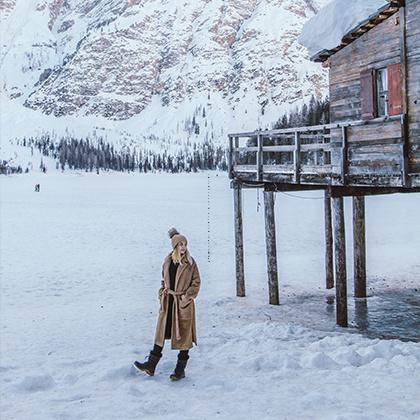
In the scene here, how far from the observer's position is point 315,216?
4106 cm

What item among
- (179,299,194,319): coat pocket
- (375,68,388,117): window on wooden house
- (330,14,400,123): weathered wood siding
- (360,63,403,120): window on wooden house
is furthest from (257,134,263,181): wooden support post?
(179,299,194,319): coat pocket

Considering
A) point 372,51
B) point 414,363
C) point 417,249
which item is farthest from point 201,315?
point 417,249

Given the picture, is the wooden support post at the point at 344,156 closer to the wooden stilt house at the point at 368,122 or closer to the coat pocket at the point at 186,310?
the wooden stilt house at the point at 368,122

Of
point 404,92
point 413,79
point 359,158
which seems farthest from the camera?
point 359,158

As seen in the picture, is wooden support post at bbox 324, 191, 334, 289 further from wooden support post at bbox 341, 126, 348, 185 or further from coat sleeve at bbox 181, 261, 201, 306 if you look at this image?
Result: coat sleeve at bbox 181, 261, 201, 306

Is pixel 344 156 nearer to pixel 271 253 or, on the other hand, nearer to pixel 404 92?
pixel 404 92

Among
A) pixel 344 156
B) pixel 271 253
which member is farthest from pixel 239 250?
pixel 344 156

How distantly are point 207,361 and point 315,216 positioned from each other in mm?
31942

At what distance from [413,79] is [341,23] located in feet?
9.13

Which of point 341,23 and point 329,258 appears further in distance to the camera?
point 329,258

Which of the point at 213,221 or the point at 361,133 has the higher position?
the point at 361,133

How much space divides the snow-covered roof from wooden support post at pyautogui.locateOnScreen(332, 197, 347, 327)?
3.70 m

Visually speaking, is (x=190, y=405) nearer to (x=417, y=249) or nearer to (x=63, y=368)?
(x=63, y=368)

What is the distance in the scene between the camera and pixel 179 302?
29.1 ft
